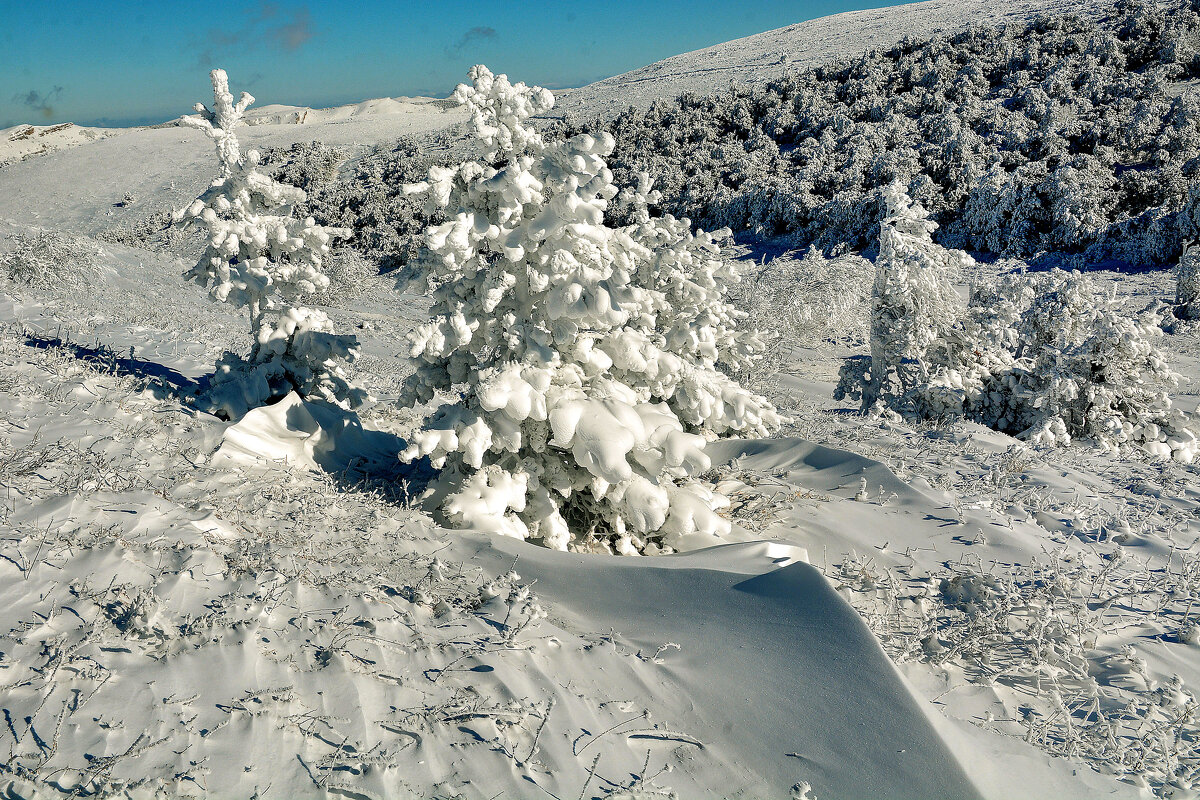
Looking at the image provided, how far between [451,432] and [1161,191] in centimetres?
2967

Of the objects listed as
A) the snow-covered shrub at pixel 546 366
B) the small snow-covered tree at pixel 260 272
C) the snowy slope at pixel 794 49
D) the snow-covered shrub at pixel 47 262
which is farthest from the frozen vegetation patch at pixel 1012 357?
the snowy slope at pixel 794 49

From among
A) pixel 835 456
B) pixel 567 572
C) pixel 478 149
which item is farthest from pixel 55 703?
pixel 835 456

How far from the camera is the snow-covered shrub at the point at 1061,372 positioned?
1004cm

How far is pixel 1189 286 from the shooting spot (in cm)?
1847

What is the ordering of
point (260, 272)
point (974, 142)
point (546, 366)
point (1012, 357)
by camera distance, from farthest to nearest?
1. point (974, 142)
2. point (1012, 357)
3. point (260, 272)
4. point (546, 366)

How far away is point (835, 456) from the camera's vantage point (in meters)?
7.34

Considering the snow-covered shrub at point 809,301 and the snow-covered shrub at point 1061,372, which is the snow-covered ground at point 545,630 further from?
the snow-covered shrub at point 809,301

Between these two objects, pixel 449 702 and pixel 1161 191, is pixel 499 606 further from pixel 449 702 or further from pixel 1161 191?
pixel 1161 191

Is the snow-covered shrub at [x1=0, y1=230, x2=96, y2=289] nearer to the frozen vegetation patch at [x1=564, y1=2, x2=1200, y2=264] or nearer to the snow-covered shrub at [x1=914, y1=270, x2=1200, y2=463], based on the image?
the snow-covered shrub at [x1=914, y1=270, x2=1200, y2=463]

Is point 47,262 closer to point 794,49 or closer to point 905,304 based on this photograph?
point 905,304

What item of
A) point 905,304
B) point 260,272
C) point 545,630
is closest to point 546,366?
point 545,630

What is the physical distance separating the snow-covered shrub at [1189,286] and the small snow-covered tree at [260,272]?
2097 centimetres

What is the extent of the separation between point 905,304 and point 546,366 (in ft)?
27.8

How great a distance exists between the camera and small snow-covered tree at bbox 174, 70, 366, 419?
6773mm
